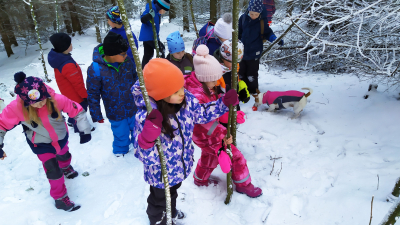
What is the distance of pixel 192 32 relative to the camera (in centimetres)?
1512

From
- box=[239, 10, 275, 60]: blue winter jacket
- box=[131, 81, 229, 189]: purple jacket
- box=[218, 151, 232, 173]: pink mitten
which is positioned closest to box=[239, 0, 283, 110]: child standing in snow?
box=[239, 10, 275, 60]: blue winter jacket

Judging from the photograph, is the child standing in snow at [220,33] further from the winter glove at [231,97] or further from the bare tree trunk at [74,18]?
the bare tree trunk at [74,18]

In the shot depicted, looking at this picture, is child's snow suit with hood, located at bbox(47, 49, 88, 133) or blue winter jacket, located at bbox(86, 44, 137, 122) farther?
child's snow suit with hood, located at bbox(47, 49, 88, 133)

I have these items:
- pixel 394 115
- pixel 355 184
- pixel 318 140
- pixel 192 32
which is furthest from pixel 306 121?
pixel 192 32

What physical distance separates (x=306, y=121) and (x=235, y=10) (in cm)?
292

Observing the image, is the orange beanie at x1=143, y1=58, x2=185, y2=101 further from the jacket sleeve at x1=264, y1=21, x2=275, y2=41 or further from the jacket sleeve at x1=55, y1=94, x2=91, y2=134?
the jacket sleeve at x1=264, y1=21, x2=275, y2=41

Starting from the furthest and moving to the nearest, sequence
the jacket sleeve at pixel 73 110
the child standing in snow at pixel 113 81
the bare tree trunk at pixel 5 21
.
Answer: the bare tree trunk at pixel 5 21, the child standing in snow at pixel 113 81, the jacket sleeve at pixel 73 110

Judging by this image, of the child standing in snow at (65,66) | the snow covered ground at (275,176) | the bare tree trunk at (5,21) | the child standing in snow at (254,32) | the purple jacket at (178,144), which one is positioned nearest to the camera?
the purple jacket at (178,144)

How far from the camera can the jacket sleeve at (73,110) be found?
228cm

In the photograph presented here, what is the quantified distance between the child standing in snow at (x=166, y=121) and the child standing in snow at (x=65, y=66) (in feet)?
7.14

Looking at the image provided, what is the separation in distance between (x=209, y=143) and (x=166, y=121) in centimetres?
77

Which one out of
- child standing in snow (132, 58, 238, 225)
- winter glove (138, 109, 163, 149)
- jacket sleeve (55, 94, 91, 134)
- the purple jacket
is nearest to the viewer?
winter glove (138, 109, 163, 149)

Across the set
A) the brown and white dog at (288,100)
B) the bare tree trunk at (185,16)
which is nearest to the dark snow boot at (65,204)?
the brown and white dog at (288,100)

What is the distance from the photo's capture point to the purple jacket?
5.49 ft
